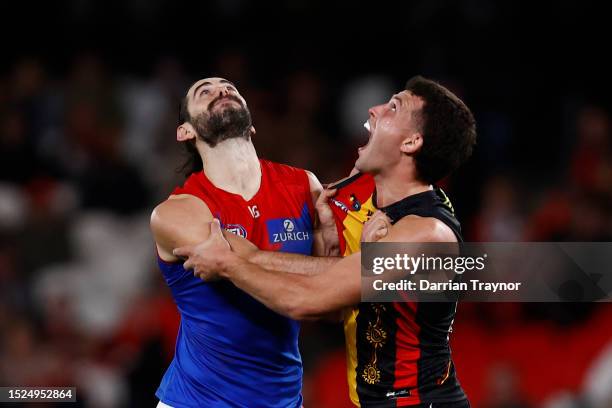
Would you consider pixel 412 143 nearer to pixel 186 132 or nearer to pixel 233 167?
pixel 233 167

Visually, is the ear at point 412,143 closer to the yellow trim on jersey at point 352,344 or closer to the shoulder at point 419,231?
the shoulder at point 419,231

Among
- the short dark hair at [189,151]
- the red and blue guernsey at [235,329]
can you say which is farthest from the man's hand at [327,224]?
the short dark hair at [189,151]

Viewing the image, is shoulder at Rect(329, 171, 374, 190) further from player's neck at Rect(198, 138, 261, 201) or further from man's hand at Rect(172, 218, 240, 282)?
man's hand at Rect(172, 218, 240, 282)

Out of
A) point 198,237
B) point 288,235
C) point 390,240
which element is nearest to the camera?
point 390,240

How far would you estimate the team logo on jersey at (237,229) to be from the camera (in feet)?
17.0

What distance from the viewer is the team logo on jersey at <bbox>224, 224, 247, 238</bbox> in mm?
5176

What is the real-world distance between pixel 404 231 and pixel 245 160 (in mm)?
1036

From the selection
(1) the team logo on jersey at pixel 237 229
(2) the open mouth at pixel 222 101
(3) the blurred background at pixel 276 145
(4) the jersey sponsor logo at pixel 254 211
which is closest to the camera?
(1) the team logo on jersey at pixel 237 229

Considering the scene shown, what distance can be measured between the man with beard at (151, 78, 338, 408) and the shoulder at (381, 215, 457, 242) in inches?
21.3

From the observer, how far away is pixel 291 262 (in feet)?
16.8

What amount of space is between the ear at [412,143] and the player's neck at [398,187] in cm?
14

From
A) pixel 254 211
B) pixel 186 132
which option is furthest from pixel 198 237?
pixel 186 132

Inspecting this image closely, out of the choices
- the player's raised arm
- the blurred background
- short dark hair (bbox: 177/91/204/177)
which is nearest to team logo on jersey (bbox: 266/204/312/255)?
the player's raised arm

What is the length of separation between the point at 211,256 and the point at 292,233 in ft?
1.98
